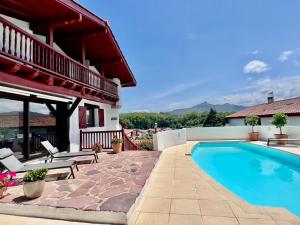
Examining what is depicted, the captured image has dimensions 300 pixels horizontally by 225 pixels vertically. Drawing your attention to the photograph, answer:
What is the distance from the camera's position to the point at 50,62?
6.61 meters

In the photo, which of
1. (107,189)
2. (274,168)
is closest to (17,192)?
(107,189)

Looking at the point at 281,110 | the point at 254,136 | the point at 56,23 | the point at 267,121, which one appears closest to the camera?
the point at 56,23

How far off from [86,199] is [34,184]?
117 centimetres

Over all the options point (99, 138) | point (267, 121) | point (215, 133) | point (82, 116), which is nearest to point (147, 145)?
point (99, 138)

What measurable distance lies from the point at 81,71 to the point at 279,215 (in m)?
8.44

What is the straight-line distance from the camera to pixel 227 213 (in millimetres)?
3691

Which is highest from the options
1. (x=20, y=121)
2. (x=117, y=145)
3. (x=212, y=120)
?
(x=212, y=120)

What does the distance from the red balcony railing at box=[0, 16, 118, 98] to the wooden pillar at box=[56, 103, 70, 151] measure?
1.70m

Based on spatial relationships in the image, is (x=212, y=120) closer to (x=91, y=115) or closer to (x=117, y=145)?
(x=91, y=115)

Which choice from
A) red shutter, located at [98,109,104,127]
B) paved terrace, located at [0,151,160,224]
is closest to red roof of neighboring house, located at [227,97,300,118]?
red shutter, located at [98,109,104,127]

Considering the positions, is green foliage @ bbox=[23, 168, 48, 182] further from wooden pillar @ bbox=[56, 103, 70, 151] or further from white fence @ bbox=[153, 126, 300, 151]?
white fence @ bbox=[153, 126, 300, 151]

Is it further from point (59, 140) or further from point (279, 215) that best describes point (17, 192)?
point (279, 215)

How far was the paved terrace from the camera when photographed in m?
3.55

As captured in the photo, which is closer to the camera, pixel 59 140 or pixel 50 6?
pixel 50 6
